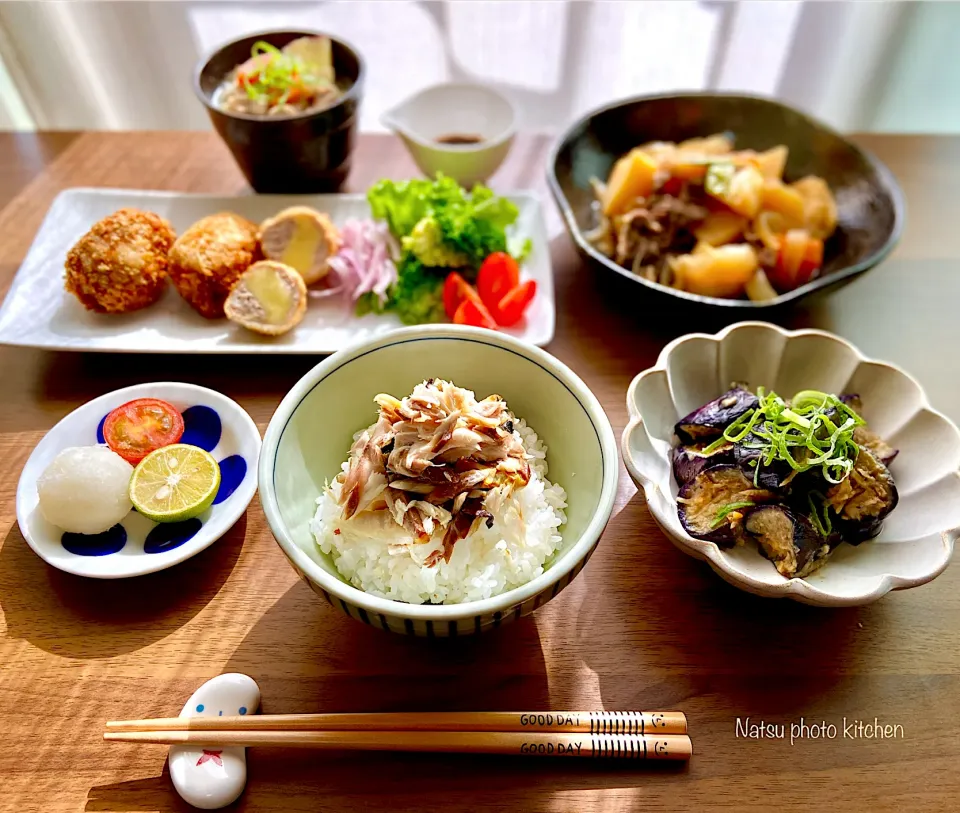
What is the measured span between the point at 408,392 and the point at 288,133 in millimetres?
946

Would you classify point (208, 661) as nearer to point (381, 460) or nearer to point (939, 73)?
point (381, 460)

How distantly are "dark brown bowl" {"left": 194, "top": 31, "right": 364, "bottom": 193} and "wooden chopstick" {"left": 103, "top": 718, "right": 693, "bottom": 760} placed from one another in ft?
4.85

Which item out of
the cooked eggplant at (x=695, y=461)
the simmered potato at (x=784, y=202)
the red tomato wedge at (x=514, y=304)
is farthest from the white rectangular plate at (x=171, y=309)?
the simmered potato at (x=784, y=202)

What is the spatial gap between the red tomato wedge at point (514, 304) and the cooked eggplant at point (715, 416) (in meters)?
0.54

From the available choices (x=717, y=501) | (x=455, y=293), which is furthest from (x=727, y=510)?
(x=455, y=293)

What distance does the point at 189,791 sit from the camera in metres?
1.14

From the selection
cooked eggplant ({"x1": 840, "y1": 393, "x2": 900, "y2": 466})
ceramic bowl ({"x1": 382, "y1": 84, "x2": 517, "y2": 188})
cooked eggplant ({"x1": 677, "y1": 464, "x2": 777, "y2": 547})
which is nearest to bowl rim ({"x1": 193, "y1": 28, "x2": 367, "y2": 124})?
ceramic bowl ({"x1": 382, "y1": 84, "x2": 517, "y2": 188})

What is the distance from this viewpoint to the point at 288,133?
1.98m

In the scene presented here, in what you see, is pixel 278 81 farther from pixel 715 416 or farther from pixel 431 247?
pixel 715 416

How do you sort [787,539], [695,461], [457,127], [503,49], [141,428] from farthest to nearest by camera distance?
1. [503,49]
2. [457,127]
3. [141,428]
4. [695,461]
5. [787,539]

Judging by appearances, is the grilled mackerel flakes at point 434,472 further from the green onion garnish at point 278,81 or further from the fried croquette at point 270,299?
the green onion garnish at point 278,81

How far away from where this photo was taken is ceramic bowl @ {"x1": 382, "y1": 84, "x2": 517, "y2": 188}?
214 centimetres

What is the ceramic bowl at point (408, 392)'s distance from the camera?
106 cm

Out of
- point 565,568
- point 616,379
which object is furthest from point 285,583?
point 616,379
